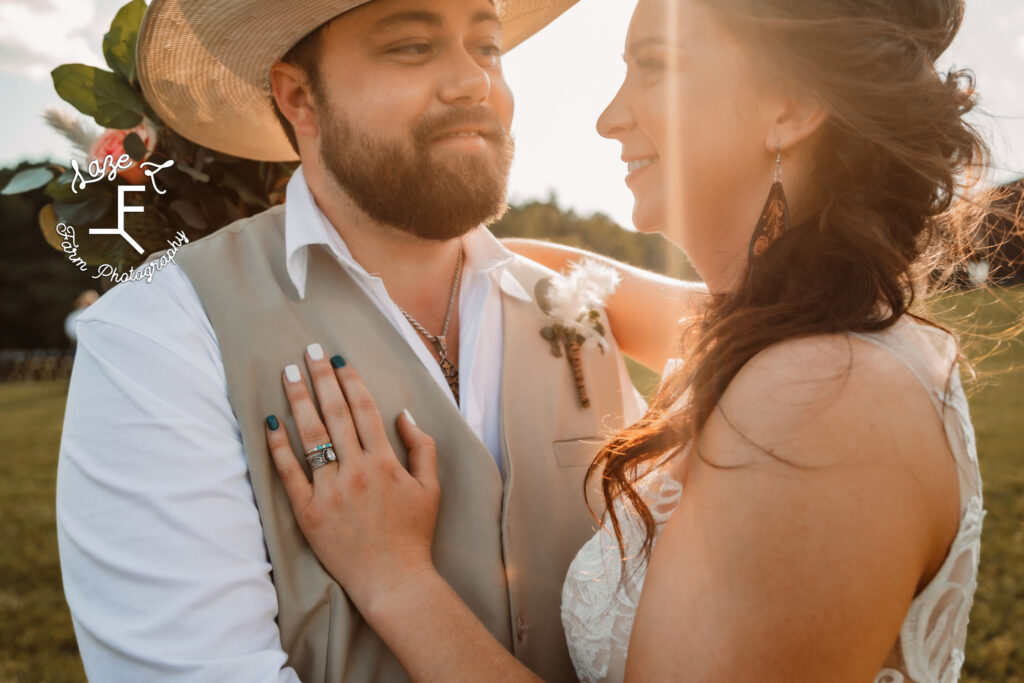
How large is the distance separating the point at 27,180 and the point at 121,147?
0.33 meters

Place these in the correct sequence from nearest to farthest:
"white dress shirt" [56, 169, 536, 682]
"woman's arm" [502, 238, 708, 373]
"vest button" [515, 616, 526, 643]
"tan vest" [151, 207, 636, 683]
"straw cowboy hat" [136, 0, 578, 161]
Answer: "white dress shirt" [56, 169, 536, 682] → "tan vest" [151, 207, 636, 683] → "vest button" [515, 616, 526, 643] → "straw cowboy hat" [136, 0, 578, 161] → "woman's arm" [502, 238, 708, 373]

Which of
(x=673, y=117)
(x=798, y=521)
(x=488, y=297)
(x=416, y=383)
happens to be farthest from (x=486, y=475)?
(x=673, y=117)

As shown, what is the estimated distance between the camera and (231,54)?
2.48 meters

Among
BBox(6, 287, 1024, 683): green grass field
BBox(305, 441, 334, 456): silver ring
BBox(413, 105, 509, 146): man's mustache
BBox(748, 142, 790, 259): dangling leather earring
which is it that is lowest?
BBox(6, 287, 1024, 683): green grass field

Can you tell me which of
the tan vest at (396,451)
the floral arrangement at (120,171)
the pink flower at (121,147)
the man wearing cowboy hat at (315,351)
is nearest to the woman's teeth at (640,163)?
the man wearing cowboy hat at (315,351)

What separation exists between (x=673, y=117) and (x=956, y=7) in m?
0.73

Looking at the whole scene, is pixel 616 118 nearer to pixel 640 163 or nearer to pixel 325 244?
pixel 640 163

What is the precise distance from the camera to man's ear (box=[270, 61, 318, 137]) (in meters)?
2.52

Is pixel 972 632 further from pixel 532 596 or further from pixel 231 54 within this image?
pixel 231 54

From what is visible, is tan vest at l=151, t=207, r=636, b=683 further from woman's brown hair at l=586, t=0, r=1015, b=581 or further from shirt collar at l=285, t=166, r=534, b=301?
woman's brown hair at l=586, t=0, r=1015, b=581

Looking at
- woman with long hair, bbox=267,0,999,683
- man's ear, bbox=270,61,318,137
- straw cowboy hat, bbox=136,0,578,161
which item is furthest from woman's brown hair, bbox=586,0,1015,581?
man's ear, bbox=270,61,318,137

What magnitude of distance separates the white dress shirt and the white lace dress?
78 centimetres

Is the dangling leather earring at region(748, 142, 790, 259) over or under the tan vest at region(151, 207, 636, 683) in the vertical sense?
over

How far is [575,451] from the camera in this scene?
2352 mm
